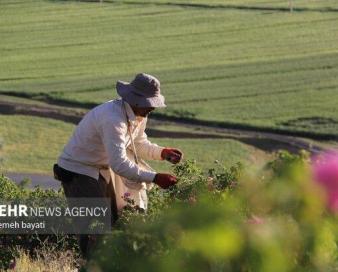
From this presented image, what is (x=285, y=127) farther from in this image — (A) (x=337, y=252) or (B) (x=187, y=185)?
(A) (x=337, y=252)

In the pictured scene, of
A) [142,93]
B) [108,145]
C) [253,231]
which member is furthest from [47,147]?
[253,231]

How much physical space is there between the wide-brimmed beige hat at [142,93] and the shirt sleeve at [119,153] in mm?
146

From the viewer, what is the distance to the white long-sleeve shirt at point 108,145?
5.43 meters

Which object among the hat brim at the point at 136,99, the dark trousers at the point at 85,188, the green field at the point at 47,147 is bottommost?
the green field at the point at 47,147

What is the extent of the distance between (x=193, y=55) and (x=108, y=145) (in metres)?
35.1

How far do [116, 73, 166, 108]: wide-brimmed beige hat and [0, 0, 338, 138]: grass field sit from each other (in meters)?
20.5

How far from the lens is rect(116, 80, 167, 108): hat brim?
5559 mm

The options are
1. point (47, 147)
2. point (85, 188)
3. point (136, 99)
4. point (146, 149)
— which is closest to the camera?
point (136, 99)

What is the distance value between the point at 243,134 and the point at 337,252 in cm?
2333

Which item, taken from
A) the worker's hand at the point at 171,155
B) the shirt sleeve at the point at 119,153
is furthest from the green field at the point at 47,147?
the shirt sleeve at the point at 119,153

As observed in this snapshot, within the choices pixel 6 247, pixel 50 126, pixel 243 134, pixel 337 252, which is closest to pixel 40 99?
pixel 50 126

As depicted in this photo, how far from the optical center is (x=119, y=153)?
17.7 ft

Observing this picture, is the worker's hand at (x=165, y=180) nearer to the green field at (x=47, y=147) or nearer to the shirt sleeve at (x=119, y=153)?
the shirt sleeve at (x=119, y=153)

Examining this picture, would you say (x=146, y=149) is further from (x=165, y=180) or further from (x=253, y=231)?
(x=253, y=231)
